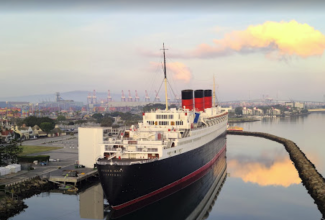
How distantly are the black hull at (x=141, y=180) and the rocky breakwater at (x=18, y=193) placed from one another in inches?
319

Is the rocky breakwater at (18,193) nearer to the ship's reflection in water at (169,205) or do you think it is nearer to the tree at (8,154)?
the ship's reflection in water at (169,205)

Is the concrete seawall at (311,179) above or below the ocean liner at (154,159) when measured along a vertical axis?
below

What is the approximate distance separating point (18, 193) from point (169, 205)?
1366cm

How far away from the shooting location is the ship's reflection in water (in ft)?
74.9

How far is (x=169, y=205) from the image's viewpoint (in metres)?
25.0

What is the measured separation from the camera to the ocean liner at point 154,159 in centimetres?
2181

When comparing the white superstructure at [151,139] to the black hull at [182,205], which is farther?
the white superstructure at [151,139]

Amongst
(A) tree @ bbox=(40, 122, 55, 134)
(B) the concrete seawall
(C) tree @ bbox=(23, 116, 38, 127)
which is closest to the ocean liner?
(B) the concrete seawall

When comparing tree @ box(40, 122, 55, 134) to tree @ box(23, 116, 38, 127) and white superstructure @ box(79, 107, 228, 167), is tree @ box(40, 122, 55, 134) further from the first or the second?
white superstructure @ box(79, 107, 228, 167)

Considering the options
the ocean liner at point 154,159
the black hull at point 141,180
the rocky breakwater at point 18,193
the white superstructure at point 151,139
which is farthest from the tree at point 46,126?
the black hull at point 141,180

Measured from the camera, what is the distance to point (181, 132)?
101 ft

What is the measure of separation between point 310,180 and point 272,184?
388 centimetres

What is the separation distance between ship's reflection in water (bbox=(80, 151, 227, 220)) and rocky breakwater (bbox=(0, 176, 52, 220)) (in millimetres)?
4319

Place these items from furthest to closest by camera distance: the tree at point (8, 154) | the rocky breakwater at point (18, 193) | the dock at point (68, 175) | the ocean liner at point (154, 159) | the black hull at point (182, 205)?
the tree at point (8, 154)
the dock at point (68, 175)
the rocky breakwater at point (18, 193)
the black hull at point (182, 205)
the ocean liner at point (154, 159)
